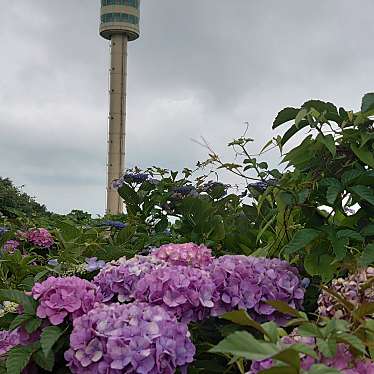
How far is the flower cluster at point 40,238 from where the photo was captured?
3.87 meters

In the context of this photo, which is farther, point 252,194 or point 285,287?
point 252,194

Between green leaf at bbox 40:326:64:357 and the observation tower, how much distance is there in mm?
28801

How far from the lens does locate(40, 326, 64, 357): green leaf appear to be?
1.51 meters

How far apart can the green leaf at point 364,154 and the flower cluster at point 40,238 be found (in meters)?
2.48

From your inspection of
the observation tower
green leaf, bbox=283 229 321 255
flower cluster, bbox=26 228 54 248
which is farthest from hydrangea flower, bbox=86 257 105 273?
the observation tower

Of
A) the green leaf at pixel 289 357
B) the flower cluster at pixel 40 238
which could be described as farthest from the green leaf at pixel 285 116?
the flower cluster at pixel 40 238

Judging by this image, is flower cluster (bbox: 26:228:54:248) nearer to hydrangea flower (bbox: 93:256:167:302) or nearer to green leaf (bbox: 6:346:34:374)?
hydrangea flower (bbox: 93:256:167:302)

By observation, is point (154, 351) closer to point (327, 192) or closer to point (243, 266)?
point (243, 266)

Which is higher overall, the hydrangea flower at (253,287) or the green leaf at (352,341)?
the hydrangea flower at (253,287)

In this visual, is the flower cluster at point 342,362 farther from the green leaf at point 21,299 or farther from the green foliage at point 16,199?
the green foliage at point 16,199

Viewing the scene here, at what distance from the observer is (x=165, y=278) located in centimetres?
156

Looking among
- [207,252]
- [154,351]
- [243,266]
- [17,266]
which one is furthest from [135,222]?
[154,351]

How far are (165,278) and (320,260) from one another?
1.19 feet

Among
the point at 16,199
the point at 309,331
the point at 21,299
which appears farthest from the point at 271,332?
the point at 16,199
